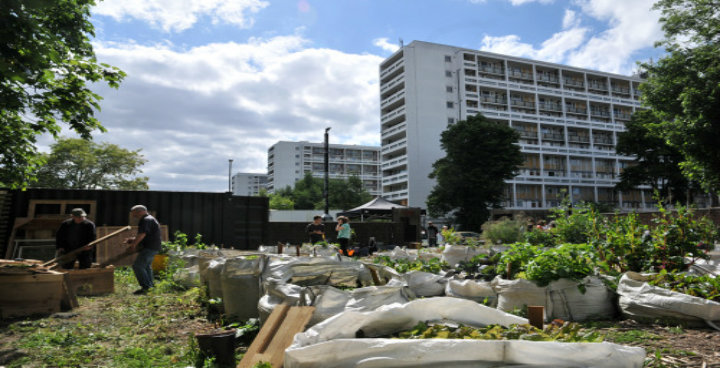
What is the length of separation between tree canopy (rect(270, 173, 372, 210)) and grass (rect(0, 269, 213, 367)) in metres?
57.4

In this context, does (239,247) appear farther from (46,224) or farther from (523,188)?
(523,188)

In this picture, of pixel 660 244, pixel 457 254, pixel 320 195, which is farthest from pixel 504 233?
pixel 320 195

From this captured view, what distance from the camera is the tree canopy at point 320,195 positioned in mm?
64713

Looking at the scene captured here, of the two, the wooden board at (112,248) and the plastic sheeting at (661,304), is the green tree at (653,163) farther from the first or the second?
the wooden board at (112,248)

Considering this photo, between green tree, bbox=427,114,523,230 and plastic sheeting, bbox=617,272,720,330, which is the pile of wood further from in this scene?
green tree, bbox=427,114,523,230

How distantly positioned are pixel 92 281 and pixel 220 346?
5.05 m

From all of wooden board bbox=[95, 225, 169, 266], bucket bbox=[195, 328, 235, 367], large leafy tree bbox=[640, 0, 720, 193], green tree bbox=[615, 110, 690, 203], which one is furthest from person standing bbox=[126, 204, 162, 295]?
green tree bbox=[615, 110, 690, 203]

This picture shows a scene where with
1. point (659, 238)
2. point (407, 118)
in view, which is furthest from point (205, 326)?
point (407, 118)

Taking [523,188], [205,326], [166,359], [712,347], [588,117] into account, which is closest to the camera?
[712,347]

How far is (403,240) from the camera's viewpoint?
19.4 meters

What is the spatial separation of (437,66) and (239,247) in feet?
154

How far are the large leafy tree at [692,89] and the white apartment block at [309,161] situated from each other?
78.5 meters

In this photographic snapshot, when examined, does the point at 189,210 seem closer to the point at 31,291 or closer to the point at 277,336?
the point at 31,291

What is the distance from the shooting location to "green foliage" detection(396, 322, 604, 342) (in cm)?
251
